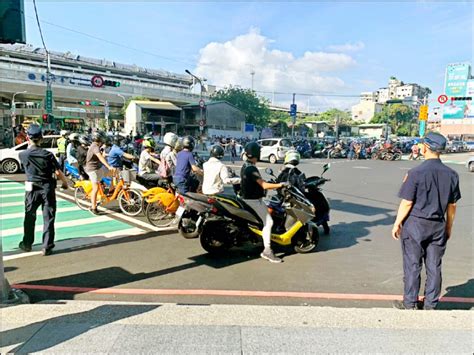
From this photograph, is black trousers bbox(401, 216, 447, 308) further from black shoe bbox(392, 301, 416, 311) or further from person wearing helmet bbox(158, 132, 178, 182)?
person wearing helmet bbox(158, 132, 178, 182)

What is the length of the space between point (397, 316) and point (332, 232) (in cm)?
357

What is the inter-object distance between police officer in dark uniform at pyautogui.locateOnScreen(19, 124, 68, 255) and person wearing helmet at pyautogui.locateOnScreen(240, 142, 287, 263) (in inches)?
107

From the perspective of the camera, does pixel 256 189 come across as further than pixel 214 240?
No

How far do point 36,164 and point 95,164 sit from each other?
2.30 meters

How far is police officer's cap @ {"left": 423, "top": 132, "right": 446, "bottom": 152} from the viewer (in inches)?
124

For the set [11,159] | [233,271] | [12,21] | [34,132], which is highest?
[12,21]

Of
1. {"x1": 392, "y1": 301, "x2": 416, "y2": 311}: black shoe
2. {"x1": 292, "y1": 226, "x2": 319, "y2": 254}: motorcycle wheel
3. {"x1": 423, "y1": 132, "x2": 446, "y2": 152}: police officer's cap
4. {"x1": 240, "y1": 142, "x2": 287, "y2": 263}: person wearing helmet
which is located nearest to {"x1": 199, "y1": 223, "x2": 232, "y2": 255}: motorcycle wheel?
{"x1": 240, "y1": 142, "x2": 287, "y2": 263}: person wearing helmet

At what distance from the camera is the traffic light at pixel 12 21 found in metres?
3.04

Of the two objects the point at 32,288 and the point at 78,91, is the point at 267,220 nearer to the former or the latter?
the point at 32,288

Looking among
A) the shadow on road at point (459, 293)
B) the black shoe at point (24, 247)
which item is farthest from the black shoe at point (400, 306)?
the black shoe at point (24, 247)

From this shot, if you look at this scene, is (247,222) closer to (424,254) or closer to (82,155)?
(424,254)

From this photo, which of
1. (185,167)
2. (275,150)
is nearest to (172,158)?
(185,167)

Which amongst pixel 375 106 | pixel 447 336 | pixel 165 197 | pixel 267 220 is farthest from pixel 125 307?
pixel 375 106

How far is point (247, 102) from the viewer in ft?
178
